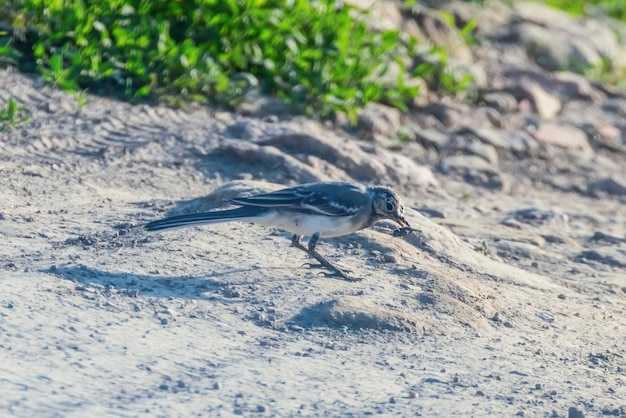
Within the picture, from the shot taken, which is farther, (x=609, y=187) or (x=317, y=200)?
(x=609, y=187)

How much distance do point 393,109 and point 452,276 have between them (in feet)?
12.9

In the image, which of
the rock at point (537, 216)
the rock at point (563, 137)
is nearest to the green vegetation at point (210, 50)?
the rock at point (563, 137)

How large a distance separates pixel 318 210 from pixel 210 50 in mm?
3441

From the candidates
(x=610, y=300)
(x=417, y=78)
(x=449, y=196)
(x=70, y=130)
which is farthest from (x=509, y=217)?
(x=70, y=130)

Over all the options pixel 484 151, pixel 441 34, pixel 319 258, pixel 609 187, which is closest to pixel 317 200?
pixel 319 258

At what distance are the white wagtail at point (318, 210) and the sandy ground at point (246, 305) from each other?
0.80 feet

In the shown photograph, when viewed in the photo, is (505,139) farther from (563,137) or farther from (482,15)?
(482,15)

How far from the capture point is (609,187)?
10.4m

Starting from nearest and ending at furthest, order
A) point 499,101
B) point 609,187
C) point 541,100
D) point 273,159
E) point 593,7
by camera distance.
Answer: point 273,159 < point 609,187 < point 499,101 < point 541,100 < point 593,7

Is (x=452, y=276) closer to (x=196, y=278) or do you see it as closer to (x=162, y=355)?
(x=196, y=278)

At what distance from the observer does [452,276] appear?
21.7 feet

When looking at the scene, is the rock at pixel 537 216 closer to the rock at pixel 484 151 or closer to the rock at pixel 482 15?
the rock at pixel 484 151

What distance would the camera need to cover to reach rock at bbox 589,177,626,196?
406 inches

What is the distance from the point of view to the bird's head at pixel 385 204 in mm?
6539
